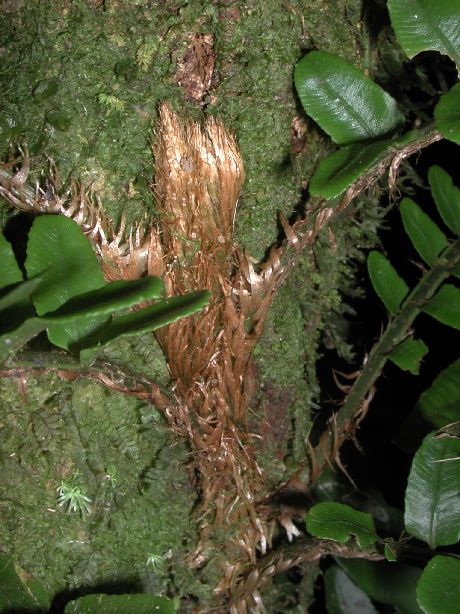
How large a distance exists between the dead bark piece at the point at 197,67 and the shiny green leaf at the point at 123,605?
3.21ft

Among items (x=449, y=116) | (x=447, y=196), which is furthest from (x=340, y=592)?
(x=449, y=116)

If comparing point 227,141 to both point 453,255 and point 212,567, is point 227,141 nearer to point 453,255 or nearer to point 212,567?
point 453,255

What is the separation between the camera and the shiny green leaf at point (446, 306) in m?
1.54

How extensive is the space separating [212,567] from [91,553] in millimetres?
296

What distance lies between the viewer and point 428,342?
2244 millimetres

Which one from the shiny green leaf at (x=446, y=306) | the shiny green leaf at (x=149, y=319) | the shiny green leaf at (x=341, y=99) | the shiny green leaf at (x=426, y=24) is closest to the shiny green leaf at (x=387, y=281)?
the shiny green leaf at (x=446, y=306)

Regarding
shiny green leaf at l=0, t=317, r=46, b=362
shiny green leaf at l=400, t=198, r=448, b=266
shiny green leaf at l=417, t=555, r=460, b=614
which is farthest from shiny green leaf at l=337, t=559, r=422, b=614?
shiny green leaf at l=0, t=317, r=46, b=362

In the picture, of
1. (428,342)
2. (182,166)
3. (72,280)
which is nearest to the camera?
(72,280)

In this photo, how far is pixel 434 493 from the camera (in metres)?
1.31

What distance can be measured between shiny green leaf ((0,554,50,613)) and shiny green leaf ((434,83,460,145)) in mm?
1122

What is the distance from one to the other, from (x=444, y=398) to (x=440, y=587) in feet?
1.60

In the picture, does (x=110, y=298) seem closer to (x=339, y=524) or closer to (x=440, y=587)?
(x=339, y=524)

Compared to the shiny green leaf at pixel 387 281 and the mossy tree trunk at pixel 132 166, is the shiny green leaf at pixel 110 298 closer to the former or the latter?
the mossy tree trunk at pixel 132 166

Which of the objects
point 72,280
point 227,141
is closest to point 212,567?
point 72,280
